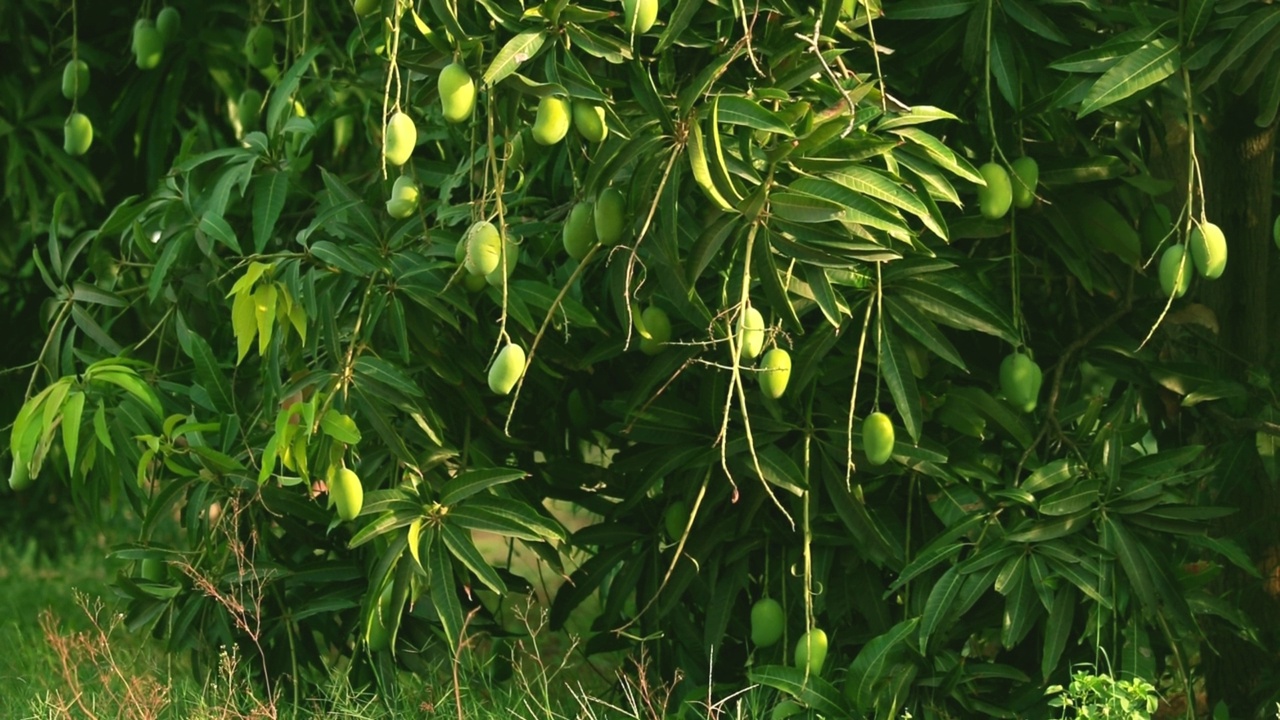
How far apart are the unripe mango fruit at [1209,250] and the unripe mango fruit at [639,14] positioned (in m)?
0.74

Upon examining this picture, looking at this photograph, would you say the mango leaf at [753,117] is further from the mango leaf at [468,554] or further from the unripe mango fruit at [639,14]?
the mango leaf at [468,554]

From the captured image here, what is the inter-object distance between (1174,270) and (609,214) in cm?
70

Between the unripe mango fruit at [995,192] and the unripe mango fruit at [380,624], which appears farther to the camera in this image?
the unripe mango fruit at [380,624]

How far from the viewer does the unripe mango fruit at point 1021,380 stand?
2.05 metres

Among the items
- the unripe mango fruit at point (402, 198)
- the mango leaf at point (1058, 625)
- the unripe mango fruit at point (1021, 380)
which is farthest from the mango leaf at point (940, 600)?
the unripe mango fruit at point (402, 198)

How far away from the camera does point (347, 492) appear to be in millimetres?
1943

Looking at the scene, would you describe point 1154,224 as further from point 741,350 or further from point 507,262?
point 507,262

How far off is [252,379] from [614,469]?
2.02 ft

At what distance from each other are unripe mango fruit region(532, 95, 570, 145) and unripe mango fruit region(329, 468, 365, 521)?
1.65 feet

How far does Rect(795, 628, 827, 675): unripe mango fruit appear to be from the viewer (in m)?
2.02

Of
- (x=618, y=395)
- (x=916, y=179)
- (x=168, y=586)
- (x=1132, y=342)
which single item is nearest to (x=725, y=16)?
(x=916, y=179)

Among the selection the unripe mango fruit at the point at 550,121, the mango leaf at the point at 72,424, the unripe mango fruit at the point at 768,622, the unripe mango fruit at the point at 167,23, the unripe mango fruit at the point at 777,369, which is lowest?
the unripe mango fruit at the point at 768,622

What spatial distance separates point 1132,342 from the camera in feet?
7.49

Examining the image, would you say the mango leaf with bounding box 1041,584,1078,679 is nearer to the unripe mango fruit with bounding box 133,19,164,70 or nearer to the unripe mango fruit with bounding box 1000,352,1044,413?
the unripe mango fruit with bounding box 1000,352,1044,413
